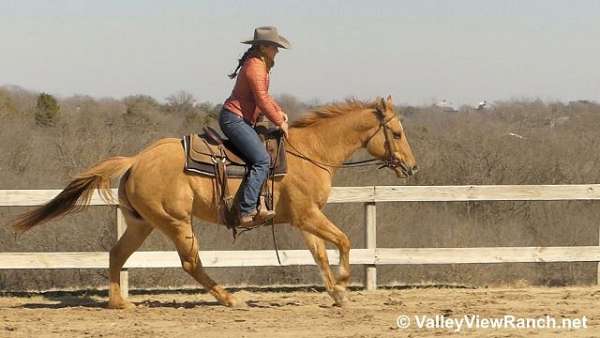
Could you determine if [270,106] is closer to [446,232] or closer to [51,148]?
[446,232]

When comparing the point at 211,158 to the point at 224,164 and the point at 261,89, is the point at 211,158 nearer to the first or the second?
the point at 224,164

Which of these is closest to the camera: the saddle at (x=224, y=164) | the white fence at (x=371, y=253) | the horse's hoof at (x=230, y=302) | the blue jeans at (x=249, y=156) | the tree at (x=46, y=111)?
the blue jeans at (x=249, y=156)

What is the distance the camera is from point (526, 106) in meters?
40.0

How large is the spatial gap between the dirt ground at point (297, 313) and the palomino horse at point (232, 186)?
440mm

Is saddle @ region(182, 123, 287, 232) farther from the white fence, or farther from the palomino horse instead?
the white fence

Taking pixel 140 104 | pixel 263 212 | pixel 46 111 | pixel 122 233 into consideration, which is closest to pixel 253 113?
pixel 263 212

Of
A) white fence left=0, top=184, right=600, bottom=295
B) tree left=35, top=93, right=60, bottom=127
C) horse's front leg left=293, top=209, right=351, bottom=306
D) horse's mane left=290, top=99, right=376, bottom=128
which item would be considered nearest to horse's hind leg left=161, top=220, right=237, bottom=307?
horse's front leg left=293, top=209, right=351, bottom=306

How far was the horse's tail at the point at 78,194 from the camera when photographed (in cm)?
901

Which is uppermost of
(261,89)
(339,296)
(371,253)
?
(261,89)

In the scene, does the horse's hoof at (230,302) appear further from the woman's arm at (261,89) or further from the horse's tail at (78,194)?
the woman's arm at (261,89)

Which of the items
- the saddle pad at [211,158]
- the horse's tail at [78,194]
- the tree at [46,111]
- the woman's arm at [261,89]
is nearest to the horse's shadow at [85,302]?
the horse's tail at [78,194]

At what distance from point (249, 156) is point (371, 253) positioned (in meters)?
2.38

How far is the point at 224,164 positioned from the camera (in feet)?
28.7

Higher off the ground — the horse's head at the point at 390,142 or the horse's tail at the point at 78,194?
the horse's head at the point at 390,142
